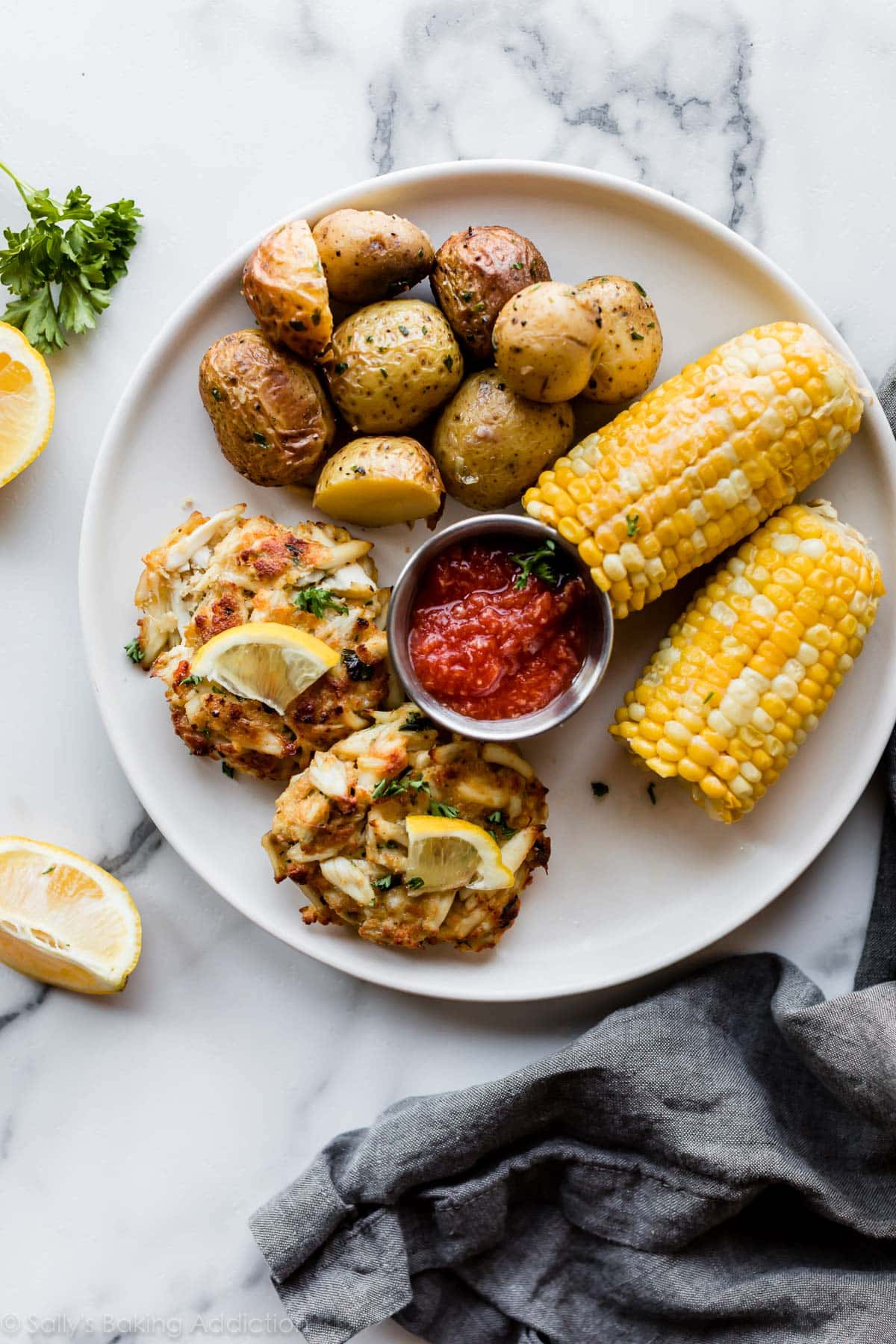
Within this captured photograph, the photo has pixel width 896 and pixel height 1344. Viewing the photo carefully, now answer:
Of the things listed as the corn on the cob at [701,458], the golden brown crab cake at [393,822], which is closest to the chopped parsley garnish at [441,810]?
the golden brown crab cake at [393,822]

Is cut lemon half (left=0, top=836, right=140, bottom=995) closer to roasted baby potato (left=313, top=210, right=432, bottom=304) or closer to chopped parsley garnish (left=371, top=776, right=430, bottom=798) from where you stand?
chopped parsley garnish (left=371, top=776, right=430, bottom=798)

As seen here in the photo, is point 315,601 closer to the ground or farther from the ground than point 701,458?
closer to the ground

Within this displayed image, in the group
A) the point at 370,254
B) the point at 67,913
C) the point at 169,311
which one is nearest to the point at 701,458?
the point at 370,254

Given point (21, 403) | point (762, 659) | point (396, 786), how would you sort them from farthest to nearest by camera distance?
point (21, 403), point (396, 786), point (762, 659)

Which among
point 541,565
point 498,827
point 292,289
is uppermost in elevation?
point 292,289

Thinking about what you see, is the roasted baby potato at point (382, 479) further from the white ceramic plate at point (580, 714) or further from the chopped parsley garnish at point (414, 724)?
the chopped parsley garnish at point (414, 724)

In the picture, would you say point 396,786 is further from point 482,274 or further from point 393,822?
point 482,274
